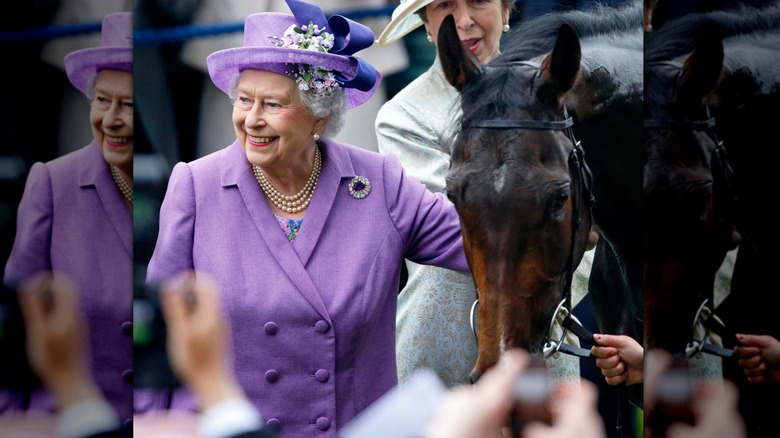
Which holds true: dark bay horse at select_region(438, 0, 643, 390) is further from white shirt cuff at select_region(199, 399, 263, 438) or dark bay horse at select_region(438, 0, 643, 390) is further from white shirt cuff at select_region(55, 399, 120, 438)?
white shirt cuff at select_region(55, 399, 120, 438)

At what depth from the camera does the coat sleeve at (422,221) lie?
12.3ft

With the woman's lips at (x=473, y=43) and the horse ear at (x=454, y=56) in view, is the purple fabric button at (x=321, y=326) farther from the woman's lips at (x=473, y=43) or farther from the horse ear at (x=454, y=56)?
the woman's lips at (x=473, y=43)

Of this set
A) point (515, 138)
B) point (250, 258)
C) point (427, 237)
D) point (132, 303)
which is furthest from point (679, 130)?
point (132, 303)

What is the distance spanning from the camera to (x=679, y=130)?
395cm

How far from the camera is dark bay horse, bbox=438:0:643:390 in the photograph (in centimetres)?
368

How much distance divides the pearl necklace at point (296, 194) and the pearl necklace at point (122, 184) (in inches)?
19.6

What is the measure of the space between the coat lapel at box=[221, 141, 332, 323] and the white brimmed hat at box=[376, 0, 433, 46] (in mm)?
679

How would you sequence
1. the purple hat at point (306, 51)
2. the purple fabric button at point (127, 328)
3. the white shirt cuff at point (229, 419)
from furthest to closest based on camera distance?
1. the purple fabric button at point (127, 328)
2. the purple hat at point (306, 51)
3. the white shirt cuff at point (229, 419)

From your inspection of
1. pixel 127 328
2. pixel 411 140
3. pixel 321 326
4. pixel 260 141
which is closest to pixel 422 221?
pixel 411 140

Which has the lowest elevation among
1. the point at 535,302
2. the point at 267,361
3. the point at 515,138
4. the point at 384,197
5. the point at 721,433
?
the point at 721,433

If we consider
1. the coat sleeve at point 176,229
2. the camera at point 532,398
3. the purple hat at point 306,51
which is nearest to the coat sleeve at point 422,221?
the purple hat at point 306,51

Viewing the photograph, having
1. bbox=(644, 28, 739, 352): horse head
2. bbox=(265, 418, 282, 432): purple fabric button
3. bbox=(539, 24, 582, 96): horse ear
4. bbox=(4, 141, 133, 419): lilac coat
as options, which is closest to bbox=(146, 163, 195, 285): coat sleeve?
bbox=(4, 141, 133, 419): lilac coat

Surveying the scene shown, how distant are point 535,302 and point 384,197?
0.68 metres

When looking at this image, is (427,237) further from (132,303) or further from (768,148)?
(768,148)
